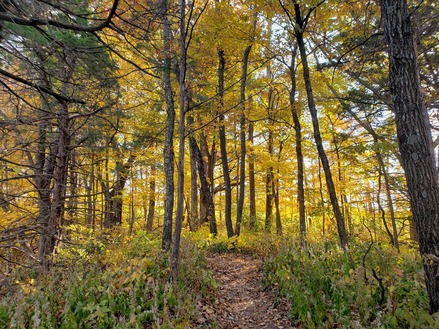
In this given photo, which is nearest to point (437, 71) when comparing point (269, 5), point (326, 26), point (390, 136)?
point (390, 136)

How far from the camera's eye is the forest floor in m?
4.15

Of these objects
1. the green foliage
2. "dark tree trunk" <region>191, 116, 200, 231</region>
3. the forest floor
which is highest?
"dark tree trunk" <region>191, 116, 200, 231</region>

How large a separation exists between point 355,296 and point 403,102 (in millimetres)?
2741

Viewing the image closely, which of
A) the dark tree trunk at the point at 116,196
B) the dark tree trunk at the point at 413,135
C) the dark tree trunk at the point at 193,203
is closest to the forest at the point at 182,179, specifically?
the dark tree trunk at the point at 413,135

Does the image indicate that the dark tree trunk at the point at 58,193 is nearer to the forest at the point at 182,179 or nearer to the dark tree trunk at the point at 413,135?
the forest at the point at 182,179

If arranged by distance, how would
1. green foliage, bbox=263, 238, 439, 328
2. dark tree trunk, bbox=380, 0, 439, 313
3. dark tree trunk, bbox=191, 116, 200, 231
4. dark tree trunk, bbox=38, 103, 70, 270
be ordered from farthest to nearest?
dark tree trunk, bbox=191, 116, 200, 231 < dark tree trunk, bbox=38, 103, 70, 270 < green foliage, bbox=263, 238, 439, 328 < dark tree trunk, bbox=380, 0, 439, 313

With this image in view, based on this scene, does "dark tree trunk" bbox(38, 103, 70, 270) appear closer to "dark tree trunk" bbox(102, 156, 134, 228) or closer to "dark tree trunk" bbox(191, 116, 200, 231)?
"dark tree trunk" bbox(102, 156, 134, 228)

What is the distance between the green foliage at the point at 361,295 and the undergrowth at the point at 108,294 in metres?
1.65

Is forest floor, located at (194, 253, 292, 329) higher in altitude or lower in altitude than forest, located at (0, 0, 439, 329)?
lower

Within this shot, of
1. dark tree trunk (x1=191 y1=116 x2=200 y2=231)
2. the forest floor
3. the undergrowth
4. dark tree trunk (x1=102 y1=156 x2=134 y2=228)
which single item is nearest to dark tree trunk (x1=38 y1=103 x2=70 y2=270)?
the undergrowth

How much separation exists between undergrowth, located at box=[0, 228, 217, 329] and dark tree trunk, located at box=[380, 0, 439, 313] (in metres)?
3.03

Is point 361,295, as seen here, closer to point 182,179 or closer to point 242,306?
point 242,306

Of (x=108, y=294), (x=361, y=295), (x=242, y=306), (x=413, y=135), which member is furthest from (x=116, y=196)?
(x=413, y=135)

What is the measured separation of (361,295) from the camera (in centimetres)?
349
